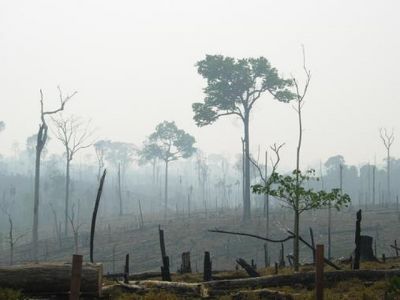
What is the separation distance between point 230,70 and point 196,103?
14.7ft

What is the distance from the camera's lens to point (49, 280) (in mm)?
11070

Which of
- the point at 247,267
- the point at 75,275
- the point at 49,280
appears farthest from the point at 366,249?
the point at 75,275

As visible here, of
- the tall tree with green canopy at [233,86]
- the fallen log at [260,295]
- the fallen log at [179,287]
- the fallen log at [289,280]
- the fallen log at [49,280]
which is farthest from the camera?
the tall tree with green canopy at [233,86]

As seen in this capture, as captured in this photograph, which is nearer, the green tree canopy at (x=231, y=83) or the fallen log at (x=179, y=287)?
the fallen log at (x=179, y=287)

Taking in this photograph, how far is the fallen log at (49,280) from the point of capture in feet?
36.2

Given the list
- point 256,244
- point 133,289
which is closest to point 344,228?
point 256,244

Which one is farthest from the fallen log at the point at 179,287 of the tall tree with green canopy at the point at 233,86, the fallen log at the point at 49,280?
the tall tree with green canopy at the point at 233,86

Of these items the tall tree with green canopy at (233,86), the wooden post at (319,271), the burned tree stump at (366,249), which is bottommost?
the burned tree stump at (366,249)

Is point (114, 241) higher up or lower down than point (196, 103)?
lower down

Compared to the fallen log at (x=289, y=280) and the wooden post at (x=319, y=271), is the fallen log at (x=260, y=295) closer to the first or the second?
the fallen log at (x=289, y=280)

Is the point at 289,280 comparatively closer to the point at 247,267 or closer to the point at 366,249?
the point at 247,267

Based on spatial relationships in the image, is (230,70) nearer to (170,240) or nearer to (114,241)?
(170,240)

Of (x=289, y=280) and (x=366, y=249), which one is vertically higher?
(x=289, y=280)

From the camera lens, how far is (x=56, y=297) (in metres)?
11.2
